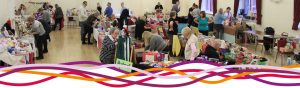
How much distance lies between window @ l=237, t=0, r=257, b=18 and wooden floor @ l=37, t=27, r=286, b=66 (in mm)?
1834

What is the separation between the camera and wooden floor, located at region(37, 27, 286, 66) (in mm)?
9727

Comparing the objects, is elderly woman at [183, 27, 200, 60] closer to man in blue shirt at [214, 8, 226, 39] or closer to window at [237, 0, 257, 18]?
man in blue shirt at [214, 8, 226, 39]

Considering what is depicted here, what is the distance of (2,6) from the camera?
1119cm

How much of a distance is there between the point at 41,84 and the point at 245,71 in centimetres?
59

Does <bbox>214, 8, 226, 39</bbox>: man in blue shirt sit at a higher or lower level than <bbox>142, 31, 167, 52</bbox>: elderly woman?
higher

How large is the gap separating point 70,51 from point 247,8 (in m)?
6.88

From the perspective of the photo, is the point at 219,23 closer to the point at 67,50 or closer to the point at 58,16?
the point at 67,50

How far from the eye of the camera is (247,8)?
14031 millimetres

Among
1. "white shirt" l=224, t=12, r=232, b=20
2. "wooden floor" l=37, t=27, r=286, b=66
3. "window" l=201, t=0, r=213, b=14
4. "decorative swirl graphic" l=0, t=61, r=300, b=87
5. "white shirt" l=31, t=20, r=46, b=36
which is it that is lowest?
"wooden floor" l=37, t=27, r=286, b=66

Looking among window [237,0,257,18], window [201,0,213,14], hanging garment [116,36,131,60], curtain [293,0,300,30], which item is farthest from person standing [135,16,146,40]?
hanging garment [116,36,131,60]

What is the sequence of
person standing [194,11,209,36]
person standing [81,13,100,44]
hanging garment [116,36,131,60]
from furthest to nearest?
person standing [81,13,100,44], person standing [194,11,209,36], hanging garment [116,36,131,60]

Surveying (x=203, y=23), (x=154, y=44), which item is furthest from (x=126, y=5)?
(x=154, y=44)

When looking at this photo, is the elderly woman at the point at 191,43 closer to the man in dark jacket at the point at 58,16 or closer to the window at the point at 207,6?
the window at the point at 207,6

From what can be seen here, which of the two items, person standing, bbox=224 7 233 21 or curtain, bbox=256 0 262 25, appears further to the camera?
person standing, bbox=224 7 233 21
